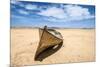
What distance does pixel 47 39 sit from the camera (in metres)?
2.18

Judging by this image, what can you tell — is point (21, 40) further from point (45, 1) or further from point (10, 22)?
point (45, 1)

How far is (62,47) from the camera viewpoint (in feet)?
7.31

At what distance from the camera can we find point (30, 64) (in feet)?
6.97

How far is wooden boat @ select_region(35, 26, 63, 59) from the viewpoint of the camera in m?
2.15

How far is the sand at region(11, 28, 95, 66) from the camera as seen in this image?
2.07 meters

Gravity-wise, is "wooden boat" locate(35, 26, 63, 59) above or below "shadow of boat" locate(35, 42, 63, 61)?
above

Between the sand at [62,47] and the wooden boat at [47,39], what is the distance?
0.13 ft

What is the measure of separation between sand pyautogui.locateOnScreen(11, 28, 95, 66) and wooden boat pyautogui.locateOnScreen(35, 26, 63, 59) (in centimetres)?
4

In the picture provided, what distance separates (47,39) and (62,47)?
0.20 meters

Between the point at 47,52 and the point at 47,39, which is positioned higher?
the point at 47,39

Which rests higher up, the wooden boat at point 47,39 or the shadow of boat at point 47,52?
the wooden boat at point 47,39

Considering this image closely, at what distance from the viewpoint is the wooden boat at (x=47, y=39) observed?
215cm
